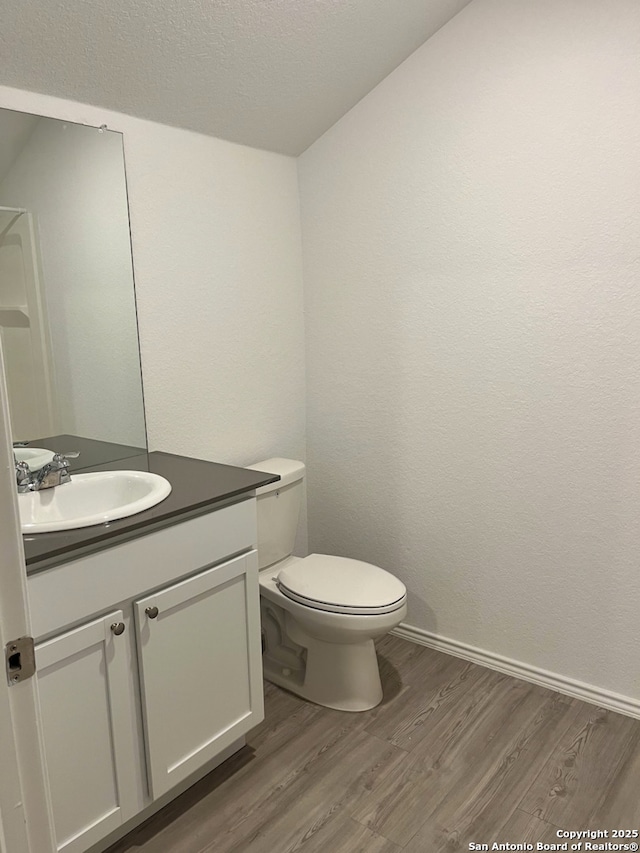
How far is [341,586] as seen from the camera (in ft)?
7.30

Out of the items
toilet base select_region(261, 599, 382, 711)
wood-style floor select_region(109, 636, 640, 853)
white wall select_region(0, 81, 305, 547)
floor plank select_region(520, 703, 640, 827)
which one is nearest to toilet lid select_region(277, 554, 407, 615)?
toilet base select_region(261, 599, 382, 711)

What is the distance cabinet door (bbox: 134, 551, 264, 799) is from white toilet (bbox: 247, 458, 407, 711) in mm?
295

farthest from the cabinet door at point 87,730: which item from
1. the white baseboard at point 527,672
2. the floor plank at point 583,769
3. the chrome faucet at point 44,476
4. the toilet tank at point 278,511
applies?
the white baseboard at point 527,672

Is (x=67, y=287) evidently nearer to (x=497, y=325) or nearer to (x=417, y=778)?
(x=497, y=325)

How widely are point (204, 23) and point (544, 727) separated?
2348 millimetres

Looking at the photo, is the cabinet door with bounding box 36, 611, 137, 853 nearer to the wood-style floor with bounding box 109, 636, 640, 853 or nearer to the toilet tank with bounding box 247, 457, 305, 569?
the wood-style floor with bounding box 109, 636, 640, 853

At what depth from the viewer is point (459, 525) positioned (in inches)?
97.7

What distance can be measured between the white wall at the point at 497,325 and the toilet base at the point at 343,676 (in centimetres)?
48

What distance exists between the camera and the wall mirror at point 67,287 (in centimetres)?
186

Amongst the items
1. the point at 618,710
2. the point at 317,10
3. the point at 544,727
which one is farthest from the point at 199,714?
the point at 317,10

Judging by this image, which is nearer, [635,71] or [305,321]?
[635,71]

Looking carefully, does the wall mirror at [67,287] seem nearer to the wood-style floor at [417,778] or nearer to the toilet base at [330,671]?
the toilet base at [330,671]

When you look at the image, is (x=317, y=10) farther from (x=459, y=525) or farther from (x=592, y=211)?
(x=459, y=525)

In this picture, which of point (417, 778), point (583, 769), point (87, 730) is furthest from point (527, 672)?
point (87, 730)
